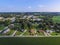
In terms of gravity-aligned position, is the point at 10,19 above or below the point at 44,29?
above

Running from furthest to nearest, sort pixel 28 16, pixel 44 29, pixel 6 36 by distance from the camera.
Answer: pixel 28 16, pixel 44 29, pixel 6 36

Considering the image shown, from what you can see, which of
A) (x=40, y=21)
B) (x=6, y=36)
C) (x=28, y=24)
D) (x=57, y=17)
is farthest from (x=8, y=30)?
(x=57, y=17)

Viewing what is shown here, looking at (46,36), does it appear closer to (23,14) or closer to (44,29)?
(44,29)

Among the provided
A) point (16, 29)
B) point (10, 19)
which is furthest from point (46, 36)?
point (10, 19)

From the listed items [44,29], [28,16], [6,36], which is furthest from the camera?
[28,16]

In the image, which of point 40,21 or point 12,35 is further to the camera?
point 40,21

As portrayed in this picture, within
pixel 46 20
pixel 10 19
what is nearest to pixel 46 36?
pixel 46 20

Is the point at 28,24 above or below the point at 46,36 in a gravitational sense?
above

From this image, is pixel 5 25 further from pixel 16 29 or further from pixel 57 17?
pixel 57 17

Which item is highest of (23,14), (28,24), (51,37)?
(23,14)
